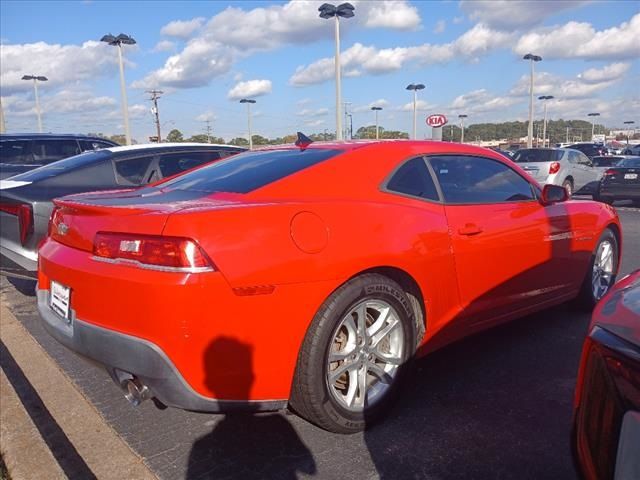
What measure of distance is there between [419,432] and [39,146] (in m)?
8.86

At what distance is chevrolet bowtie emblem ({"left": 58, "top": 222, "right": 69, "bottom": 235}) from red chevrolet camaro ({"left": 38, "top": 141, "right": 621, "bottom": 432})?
0.04 feet

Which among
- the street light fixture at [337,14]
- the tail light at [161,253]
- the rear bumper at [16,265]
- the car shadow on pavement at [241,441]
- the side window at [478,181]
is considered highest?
the street light fixture at [337,14]

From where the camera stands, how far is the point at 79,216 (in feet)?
9.27

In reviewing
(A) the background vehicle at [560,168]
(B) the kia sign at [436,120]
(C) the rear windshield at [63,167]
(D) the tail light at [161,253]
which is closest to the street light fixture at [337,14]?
(B) the kia sign at [436,120]

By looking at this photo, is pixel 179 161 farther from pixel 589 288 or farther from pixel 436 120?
pixel 436 120

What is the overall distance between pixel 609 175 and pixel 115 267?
1482 cm

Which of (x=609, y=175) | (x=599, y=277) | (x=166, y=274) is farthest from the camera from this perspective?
(x=609, y=175)

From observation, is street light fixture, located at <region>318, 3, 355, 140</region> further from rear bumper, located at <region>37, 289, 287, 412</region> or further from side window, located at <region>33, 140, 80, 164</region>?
rear bumper, located at <region>37, 289, 287, 412</region>

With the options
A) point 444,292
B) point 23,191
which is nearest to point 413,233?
point 444,292

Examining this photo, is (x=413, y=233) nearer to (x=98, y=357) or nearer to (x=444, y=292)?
(x=444, y=292)

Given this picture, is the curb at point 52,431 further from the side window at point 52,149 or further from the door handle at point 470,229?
the side window at point 52,149

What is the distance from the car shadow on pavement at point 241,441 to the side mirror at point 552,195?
2482 mm

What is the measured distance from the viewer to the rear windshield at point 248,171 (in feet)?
10.1

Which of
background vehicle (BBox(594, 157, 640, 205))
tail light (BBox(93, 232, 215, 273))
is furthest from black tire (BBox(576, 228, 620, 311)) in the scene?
background vehicle (BBox(594, 157, 640, 205))
